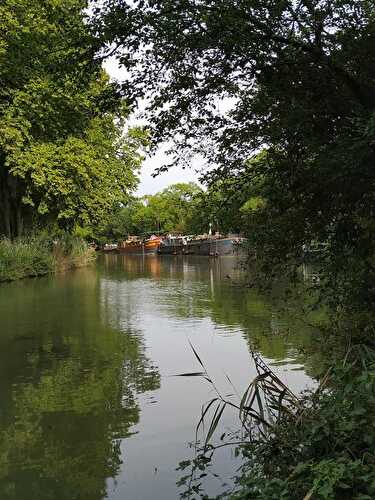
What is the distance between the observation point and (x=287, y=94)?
21.2 feet

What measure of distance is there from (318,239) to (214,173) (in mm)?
1600

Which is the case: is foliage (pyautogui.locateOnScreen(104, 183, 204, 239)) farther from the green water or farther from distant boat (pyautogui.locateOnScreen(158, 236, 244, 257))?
the green water

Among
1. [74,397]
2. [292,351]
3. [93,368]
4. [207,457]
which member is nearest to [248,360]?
[292,351]

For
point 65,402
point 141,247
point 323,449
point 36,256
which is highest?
point 36,256

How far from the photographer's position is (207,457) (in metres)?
5.57

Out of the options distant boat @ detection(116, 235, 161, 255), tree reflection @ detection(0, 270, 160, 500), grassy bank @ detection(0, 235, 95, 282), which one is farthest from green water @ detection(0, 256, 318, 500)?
distant boat @ detection(116, 235, 161, 255)

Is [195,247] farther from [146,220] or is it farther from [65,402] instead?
[65,402]

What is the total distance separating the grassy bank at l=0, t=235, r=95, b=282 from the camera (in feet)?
82.1

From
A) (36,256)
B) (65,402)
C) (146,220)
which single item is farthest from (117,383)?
(146,220)

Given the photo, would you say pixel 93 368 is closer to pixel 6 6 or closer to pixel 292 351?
pixel 292 351

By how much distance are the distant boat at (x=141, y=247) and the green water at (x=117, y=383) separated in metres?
45.2

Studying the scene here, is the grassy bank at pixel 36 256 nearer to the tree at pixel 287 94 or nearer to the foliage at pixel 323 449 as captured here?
the tree at pixel 287 94

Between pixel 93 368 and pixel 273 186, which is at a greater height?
pixel 273 186

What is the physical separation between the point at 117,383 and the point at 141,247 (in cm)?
5697
